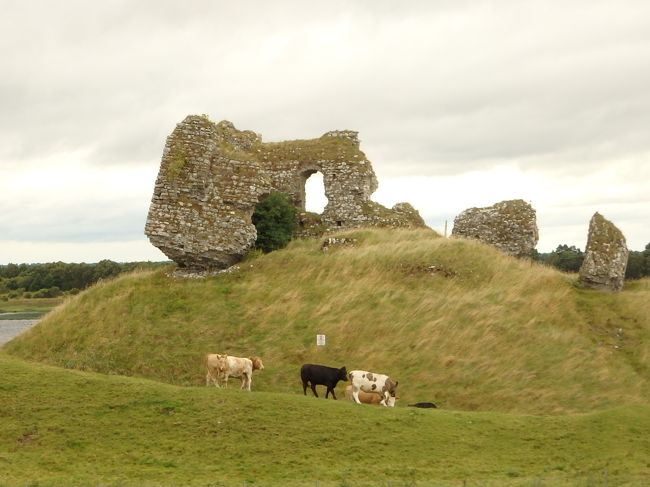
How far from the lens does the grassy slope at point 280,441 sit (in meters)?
17.2

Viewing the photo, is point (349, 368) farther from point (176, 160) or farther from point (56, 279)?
point (56, 279)

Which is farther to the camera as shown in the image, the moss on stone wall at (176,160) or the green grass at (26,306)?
the green grass at (26,306)

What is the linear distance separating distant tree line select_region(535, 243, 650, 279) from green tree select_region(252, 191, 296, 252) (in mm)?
26866

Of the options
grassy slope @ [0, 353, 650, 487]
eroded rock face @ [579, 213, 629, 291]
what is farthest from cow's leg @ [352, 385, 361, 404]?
eroded rock face @ [579, 213, 629, 291]

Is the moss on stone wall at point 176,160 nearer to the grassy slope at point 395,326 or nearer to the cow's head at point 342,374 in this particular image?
the grassy slope at point 395,326

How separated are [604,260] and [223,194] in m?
16.8

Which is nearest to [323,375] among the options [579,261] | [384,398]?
[384,398]

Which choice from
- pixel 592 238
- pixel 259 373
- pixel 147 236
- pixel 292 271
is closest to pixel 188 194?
pixel 147 236

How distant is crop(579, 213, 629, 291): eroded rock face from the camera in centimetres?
3241

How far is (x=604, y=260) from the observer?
32.5m

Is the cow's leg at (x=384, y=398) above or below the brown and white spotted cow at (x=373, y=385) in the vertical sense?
below

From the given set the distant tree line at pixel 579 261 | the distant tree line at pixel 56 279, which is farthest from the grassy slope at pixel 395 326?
the distant tree line at pixel 56 279

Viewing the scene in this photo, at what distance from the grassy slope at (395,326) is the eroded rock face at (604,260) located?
776 millimetres

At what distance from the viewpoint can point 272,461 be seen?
711 inches
